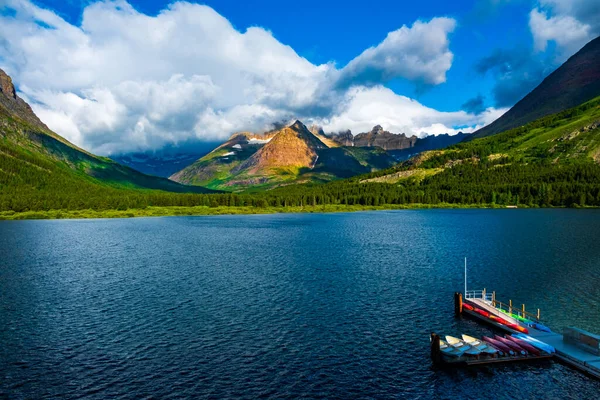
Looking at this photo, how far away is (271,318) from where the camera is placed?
60156mm

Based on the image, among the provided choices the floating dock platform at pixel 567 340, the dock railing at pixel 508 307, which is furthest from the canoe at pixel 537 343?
the dock railing at pixel 508 307

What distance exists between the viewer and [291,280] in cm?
8438

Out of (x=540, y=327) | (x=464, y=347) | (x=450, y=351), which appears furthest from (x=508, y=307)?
(x=450, y=351)

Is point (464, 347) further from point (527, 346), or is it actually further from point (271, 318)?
point (271, 318)

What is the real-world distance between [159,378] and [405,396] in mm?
24529

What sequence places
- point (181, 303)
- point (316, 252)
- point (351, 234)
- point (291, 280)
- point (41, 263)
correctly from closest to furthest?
point (181, 303), point (291, 280), point (41, 263), point (316, 252), point (351, 234)

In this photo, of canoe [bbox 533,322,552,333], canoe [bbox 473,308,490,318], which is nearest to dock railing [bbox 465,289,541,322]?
canoe [bbox 533,322,552,333]

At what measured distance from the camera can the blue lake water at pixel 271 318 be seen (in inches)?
1596

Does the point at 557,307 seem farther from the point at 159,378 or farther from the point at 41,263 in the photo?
the point at 41,263

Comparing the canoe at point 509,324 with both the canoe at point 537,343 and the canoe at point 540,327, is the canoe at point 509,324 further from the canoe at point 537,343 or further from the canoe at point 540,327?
the canoe at point 537,343

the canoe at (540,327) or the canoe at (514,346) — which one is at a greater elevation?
the canoe at (540,327)

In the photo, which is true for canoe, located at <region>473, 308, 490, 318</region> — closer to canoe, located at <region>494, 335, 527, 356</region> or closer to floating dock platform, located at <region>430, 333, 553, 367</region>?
canoe, located at <region>494, 335, 527, 356</region>

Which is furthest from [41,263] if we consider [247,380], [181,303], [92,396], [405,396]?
[405,396]

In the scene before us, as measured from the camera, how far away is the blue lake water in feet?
133
